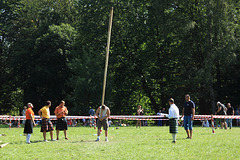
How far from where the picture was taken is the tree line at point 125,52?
33.6 m

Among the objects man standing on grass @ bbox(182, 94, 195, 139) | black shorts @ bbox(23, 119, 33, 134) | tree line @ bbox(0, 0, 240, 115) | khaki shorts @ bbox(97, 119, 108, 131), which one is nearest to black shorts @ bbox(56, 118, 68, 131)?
black shorts @ bbox(23, 119, 33, 134)

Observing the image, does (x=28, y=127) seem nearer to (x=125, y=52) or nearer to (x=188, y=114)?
(x=188, y=114)

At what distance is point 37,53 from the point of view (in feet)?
138

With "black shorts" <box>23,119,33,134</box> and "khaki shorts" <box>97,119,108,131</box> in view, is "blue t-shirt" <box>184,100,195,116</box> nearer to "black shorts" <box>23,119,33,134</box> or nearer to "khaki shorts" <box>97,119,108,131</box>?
"khaki shorts" <box>97,119,108,131</box>

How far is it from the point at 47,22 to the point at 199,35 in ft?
60.6

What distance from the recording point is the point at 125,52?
40281 mm

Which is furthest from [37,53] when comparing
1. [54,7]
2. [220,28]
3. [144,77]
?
[220,28]

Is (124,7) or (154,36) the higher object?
(124,7)

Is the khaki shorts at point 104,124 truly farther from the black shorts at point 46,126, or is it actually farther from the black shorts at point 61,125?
the black shorts at point 46,126

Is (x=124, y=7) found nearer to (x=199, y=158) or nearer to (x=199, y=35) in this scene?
(x=199, y=35)

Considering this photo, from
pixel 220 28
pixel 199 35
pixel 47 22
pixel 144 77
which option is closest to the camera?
pixel 220 28

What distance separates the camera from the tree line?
33.6m

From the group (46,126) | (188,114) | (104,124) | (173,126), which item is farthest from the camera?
(188,114)

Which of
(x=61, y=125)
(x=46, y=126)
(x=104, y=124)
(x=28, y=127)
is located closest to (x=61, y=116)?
(x=61, y=125)
